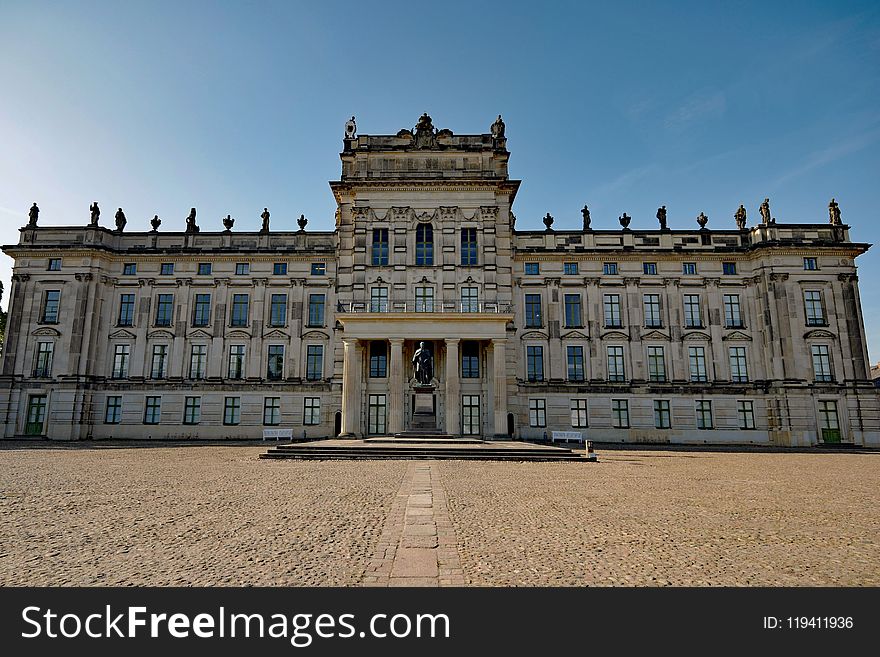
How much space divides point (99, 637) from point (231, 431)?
38.7m

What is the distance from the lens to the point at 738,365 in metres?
39.7

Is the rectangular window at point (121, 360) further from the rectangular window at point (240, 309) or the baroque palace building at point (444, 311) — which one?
the rectangular window at point (240, 309)

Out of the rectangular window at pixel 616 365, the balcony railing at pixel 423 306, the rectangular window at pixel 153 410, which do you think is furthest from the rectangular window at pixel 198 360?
the rectangular window at pixel 616 365

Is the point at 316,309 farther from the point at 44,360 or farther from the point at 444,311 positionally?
the point at 44,360

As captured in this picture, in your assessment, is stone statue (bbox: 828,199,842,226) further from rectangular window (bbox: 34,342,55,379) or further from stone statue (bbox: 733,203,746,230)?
rectangular window (bbox: 34,342,55,379)

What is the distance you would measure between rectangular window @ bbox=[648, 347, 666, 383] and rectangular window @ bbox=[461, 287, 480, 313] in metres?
14.8

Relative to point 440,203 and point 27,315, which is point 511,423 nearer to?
point 440,203

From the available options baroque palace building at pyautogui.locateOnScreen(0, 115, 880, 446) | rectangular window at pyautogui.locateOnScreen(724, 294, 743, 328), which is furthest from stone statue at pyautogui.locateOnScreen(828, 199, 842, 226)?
rectangular window at pyautogui.locateOnScreen(724, 294, 743, 328)

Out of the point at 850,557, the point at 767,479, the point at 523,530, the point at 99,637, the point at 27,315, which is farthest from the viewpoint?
the point at 27,315

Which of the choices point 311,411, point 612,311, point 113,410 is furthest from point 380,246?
point 113,410

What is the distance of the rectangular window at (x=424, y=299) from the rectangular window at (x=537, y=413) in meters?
11.0

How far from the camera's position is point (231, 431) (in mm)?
39875

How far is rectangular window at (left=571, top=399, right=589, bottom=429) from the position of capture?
38875 mm

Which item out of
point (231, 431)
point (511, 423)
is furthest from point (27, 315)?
point (511, 423)
